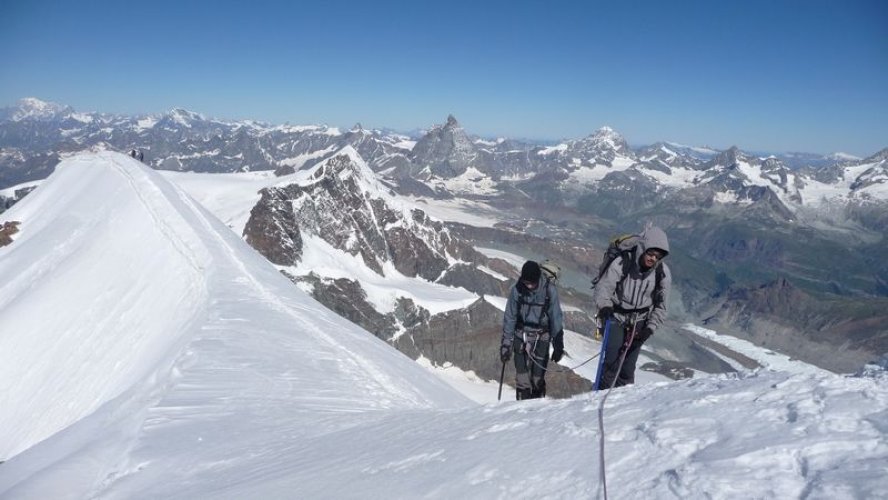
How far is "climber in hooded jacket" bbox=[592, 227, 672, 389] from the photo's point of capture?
39.0 feet

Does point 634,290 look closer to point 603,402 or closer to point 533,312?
point 533,312

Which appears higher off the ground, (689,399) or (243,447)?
(689,399)

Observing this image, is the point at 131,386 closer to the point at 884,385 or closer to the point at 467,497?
the point at 467,497

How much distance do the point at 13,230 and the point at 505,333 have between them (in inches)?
1638

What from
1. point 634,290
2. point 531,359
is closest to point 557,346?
point 531,359

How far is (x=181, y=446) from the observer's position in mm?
10727

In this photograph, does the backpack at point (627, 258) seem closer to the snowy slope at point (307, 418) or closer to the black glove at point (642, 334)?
the black glove at point (642, 334)

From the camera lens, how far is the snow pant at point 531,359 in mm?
14312

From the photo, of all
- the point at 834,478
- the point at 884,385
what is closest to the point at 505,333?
the point at 884,385

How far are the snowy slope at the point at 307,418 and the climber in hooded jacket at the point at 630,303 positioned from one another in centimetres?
241

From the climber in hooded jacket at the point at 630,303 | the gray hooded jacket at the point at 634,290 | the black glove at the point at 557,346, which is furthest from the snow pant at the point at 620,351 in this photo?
the black glove at the point at 557,346

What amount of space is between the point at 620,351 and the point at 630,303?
116 cm

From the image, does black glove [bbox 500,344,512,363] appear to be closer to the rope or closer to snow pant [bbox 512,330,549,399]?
snow pant [bbox 512,330,549,399]

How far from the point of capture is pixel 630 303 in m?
12.1
